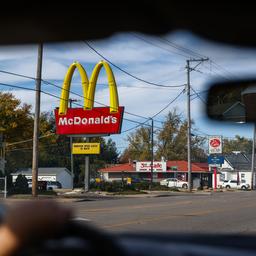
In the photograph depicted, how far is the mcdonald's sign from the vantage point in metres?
43.7

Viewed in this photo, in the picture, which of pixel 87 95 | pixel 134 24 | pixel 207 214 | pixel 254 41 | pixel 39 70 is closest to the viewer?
pixel 134 24

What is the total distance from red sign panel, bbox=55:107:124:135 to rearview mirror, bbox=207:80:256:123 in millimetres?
40968

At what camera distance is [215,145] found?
234ft

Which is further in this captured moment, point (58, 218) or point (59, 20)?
point (59, 20)

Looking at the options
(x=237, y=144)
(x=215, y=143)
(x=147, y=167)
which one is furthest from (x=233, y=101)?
(x=237, y=144)

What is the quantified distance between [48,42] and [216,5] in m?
0.95

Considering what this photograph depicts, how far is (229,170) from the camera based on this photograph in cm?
9894

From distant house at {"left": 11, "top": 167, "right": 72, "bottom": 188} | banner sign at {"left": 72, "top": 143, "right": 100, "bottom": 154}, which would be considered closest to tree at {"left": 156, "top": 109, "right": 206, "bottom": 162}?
distant house at {"left": 11, "top": 167, "right": 72, "bottom": 188}

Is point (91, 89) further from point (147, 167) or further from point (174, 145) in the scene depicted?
point (174, 145)

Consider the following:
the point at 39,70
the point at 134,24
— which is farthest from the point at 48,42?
the point at 39,70

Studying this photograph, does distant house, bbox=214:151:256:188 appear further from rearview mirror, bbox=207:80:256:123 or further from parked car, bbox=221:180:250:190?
rearview mirror, bbox=207:80:256:123

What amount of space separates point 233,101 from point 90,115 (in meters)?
42.6

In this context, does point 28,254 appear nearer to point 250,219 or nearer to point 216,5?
point 216,5

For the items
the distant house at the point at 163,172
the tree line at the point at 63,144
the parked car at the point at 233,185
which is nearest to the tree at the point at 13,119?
the tree line at the point at 63,144
